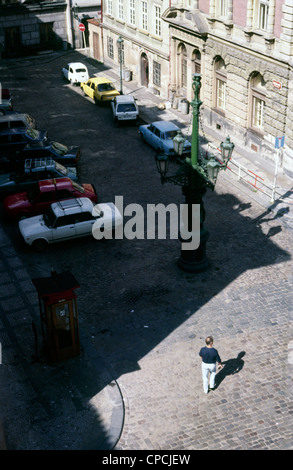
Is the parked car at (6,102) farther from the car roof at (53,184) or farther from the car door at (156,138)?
the car roof at (53,184)

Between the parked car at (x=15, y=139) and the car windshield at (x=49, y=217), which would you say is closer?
the car windshield at (x=49, y=217)

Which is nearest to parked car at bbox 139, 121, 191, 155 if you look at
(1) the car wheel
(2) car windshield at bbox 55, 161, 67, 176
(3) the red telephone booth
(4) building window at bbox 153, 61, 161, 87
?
(2) car windshield at bbox 55, 161, 67, 176

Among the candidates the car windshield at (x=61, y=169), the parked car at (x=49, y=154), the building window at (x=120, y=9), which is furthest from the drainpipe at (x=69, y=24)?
the car windshield at (x=61, y=169)

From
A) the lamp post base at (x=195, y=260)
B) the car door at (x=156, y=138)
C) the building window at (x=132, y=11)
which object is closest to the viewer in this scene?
the lamp post base at (x=195, y=260)

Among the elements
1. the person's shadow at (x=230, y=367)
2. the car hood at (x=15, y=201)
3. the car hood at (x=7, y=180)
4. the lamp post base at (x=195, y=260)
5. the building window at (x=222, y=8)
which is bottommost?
the person's shadow at (x=230, y=367)

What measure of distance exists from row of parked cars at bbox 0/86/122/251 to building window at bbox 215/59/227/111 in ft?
28.1

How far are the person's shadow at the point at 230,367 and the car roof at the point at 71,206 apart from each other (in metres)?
8.15

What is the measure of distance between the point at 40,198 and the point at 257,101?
11.9 m

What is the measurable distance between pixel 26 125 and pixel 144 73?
504 inches

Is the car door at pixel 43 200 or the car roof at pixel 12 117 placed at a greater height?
the car roof at pixel 12 117

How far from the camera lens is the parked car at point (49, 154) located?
27641 mm

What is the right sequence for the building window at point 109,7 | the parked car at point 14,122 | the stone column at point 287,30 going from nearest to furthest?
1. the stone column at point 287,30
2. the parked car at point 14,122
3. the building window at point 109,7

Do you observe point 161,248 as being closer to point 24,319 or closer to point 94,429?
point 24,319
